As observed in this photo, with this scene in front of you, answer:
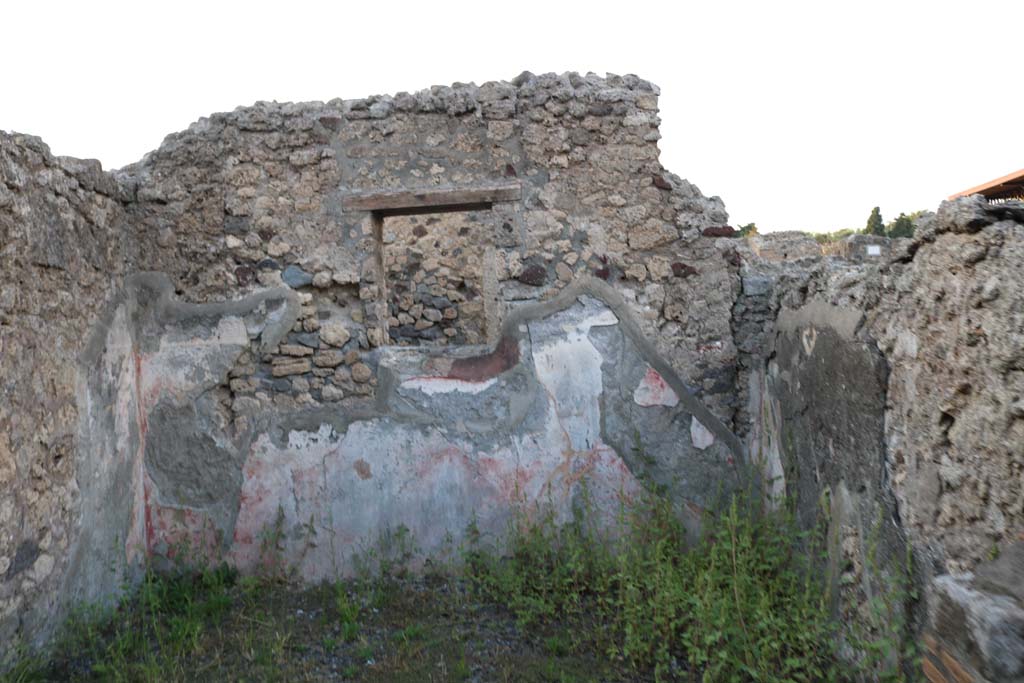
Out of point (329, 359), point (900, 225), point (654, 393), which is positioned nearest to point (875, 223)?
point (900, 225)

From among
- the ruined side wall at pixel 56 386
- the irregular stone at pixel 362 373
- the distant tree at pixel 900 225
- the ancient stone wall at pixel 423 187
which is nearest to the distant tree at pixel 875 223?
the distant tree at pixel 900 225

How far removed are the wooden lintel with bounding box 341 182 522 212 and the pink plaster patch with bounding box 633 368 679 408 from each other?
1.19m

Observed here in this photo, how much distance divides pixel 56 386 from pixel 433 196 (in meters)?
1.97

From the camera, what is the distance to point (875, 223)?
1277cm

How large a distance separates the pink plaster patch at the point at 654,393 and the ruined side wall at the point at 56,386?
2.66m

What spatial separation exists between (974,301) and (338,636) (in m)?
2.81

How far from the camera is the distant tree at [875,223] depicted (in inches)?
489

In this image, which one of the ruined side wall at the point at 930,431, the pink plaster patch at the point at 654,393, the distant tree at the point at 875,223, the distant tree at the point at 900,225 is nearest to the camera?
the ruined side wall at the point at 930,431

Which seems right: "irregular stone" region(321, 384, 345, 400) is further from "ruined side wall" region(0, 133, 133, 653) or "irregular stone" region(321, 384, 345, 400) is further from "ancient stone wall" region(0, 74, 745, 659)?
"ruined side wall" region(0, 133, 133, 653)

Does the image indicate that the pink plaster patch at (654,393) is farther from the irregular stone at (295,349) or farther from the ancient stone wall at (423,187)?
the irregular stone at (295,349)

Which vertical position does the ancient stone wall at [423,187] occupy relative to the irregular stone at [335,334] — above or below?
above

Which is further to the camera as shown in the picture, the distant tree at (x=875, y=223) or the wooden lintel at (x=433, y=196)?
the distant tree at (x=875, y=223)

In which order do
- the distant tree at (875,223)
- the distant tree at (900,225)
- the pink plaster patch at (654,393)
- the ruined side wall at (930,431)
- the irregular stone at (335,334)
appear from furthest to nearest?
the distant tree at (875,223)
the distant tree at (900,225)
the irregular stone at (335,334)
the pink plaster patch at (654,393)
the ruined side wall at (930,431)

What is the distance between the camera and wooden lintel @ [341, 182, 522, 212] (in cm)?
391
